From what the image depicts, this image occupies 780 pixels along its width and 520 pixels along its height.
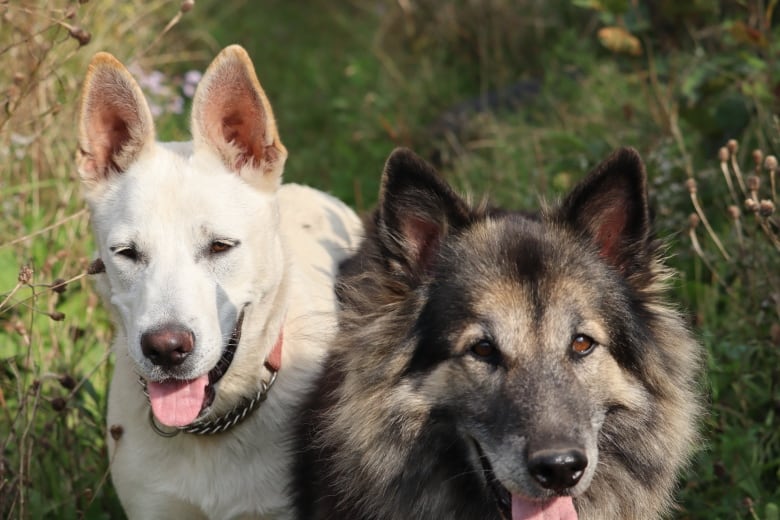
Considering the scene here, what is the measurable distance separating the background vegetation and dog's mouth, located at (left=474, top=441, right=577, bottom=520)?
1151mm

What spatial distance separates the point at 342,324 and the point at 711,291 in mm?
2398

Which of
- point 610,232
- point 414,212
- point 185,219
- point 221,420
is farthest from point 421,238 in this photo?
point 221,420

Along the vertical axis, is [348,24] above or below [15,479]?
above

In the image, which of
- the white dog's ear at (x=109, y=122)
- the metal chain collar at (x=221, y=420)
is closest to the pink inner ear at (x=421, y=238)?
the metal chain collar at (x=221, y=420)

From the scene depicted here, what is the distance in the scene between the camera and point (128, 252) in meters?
3.77

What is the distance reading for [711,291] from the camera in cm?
528

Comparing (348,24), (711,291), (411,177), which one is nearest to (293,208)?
(411,177)

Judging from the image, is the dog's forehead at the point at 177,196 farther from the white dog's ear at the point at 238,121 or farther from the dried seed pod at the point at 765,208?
the dried seed pod at the point at 765,208

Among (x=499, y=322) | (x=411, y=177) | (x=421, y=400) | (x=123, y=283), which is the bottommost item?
(x=421, y=400)

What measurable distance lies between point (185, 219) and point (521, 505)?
1692 millimetres

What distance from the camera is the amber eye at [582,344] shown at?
3377mm

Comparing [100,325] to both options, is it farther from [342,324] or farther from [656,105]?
[656,105]

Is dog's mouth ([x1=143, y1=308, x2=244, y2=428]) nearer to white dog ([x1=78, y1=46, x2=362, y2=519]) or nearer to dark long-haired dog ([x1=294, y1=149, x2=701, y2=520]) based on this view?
white dog ([x1=78, y1=46, x2=362, y2=519])

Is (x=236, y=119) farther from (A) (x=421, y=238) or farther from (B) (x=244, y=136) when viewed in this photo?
(A) (x=421, y=238)
